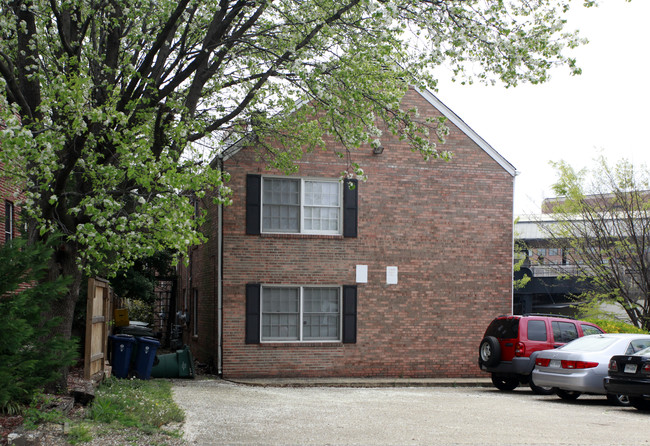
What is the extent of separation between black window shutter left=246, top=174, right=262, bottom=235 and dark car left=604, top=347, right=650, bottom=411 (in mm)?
8936

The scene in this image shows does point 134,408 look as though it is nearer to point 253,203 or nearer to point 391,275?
point 253,203

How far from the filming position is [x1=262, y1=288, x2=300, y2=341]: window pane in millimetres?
18781

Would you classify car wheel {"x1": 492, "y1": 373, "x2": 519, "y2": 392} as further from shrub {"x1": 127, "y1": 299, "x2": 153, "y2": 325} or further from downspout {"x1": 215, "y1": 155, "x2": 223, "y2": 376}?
shrub {"x1": 127, "y1": 299, "x2": 153, "y2": 325}

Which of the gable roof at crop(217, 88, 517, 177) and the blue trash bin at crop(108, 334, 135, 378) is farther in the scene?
the gable roof at crop(217, 88, 517, 177)

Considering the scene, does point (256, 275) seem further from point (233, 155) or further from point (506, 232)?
point (506, 232)

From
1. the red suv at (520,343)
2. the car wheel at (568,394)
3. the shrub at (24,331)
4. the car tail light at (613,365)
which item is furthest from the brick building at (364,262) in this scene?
the shrub at (24,331)

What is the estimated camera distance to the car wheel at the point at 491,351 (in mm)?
16938

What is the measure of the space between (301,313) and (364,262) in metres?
2.15

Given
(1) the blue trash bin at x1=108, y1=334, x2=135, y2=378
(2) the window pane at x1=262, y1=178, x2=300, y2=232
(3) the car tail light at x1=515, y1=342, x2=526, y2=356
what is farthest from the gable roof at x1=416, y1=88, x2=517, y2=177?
(1) the blue trash bin at x1=108, y1=334, x2=135, y2=378

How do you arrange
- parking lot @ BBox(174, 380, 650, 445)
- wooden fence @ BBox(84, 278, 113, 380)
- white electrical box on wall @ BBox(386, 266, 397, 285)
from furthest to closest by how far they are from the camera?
white electrical box on wall @ BBox(386, 266, 397, 285) → wooden fence @ BBox(84, 278, 113, 380) → parking lot @ BBox(174, 380, 650, 445)

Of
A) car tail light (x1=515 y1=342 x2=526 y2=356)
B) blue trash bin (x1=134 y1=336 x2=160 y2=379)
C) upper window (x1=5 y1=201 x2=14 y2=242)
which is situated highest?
upper window (x1=5 y1=201 x2=14 y2=242)

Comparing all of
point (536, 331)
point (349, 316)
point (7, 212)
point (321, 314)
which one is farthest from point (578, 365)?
point (7, 212)

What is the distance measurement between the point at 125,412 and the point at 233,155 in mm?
9433

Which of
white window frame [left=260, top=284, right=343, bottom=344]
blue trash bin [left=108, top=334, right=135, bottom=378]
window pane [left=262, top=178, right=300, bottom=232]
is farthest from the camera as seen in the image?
window pane [left=262, top=178, right=300, bottom=232]
